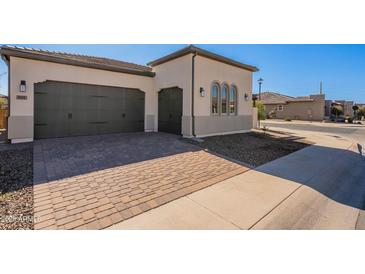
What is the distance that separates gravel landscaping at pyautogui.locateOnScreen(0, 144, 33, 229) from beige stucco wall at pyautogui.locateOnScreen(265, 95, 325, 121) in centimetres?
3691

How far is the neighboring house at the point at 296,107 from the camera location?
31844 millimetres

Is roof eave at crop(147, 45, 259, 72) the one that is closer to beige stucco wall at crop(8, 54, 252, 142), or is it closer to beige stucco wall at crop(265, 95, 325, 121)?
beige stucco wall at crop(8, 54, 252, 142)

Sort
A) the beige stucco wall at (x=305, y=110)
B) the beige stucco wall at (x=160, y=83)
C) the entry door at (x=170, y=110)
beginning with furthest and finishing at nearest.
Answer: the beige stucco wall at (x=305, y=110) → the entry door at (x=170, y=110) → the beige stucco wall at (x=160, y=83)

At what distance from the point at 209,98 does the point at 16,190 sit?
27.6 ft

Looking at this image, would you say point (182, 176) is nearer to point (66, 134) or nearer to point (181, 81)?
point (181, 81)

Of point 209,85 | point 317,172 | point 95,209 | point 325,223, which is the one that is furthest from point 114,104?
point 325,223

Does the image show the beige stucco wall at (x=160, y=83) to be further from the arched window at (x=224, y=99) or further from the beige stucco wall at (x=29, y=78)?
the arched window at (x=224, y=99)

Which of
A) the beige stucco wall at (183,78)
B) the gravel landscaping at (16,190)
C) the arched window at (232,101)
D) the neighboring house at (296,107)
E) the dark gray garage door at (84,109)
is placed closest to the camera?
the gravel landscaping at (16,190)

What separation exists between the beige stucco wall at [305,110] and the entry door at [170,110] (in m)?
30.0

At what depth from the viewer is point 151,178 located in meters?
4.48

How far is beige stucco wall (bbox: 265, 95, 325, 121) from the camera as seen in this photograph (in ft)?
104

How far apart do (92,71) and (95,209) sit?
8419mm

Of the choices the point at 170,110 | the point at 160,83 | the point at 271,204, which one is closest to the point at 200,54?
the point at 160,83

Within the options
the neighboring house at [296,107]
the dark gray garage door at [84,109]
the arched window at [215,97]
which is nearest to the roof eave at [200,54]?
the arched window at [215,97]
